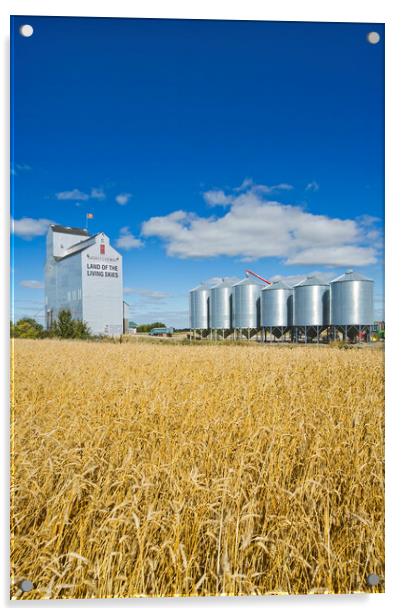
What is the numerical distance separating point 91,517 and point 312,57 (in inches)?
113

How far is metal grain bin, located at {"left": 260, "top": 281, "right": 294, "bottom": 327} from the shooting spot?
113 inches

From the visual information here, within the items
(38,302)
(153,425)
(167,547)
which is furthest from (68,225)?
(167,547)

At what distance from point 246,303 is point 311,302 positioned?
485mm

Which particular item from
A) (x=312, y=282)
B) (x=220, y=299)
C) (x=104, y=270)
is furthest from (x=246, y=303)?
(x=104, y=270)

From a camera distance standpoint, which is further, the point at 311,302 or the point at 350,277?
the point at 311,302

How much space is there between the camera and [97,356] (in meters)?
3.00

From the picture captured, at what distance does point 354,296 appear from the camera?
278 centimetres

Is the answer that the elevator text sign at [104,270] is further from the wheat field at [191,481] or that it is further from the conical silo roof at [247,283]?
the conical silo roof at [247,283]

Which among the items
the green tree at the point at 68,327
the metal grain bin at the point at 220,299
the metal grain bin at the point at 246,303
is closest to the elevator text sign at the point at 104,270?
the green tree at the point at 68,327

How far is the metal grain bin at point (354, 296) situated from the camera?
2748 mm

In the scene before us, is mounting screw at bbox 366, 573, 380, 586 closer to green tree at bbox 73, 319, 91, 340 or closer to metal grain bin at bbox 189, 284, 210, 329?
metal grain bin at bbox 189, 284, 210, 329

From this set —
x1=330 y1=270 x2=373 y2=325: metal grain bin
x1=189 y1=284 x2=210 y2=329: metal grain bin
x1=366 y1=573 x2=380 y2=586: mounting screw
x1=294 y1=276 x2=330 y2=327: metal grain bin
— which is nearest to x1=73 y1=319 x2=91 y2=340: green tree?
x1=189 y1=284 x2=210 y2=329: metal grain bin
